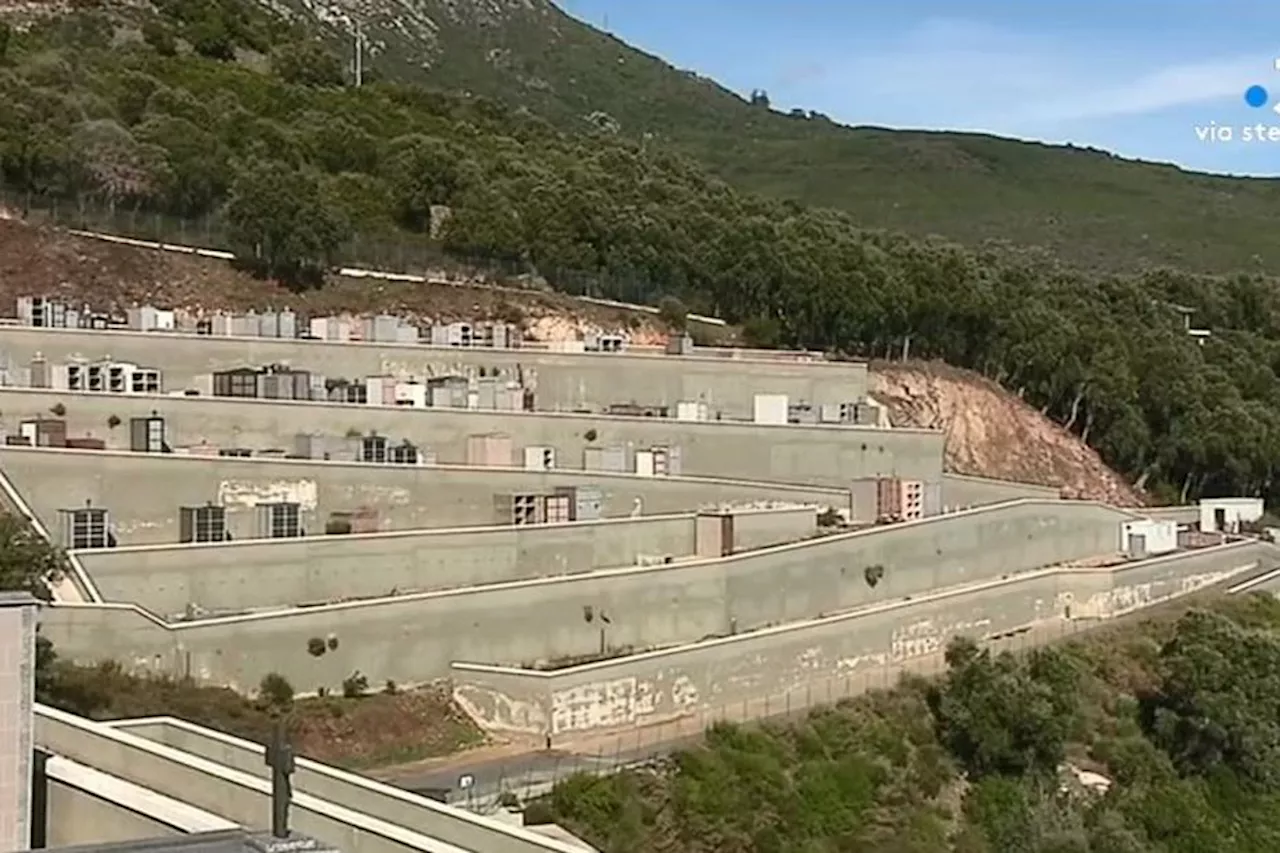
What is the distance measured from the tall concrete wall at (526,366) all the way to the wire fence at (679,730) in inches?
358

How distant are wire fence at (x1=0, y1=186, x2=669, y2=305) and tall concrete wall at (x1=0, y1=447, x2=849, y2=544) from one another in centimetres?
1694

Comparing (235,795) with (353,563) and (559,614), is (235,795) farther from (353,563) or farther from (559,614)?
(559,614)

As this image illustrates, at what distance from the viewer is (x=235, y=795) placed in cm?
1395

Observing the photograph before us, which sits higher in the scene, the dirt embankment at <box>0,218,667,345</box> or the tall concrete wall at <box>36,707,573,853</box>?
the dirt embankment at <box>0,218,667,345</box>

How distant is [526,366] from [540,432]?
4.62 metres

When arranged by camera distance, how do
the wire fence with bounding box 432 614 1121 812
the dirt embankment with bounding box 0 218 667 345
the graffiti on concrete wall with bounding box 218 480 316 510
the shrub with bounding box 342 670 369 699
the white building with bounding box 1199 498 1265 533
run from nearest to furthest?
1. the wire fence with bounding box 432 614 1121 812
2. the shrub with bounding box 342 670 369 699
3. the graffiti on concrete wall with bounding box 218 480 316 510
4. the dirt embankment with bounding box 0 218 667 345
5. the white building with bounding box 1199 498 1265 533

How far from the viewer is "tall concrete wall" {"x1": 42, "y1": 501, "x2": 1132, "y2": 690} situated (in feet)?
71.8

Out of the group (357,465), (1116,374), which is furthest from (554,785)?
(1116,374)

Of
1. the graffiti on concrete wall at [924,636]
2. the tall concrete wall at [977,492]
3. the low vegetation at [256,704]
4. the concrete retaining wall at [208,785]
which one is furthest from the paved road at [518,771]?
the tall concrete wall at [977,492]

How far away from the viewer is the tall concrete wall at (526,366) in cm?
3278

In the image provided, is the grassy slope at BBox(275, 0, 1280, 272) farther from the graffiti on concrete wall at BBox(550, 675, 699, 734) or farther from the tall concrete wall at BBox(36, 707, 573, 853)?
the tall concrete wall at BBox(36, 707, 573, 853)

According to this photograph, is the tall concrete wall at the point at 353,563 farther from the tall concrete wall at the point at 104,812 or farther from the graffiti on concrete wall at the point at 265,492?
the tall concrete wall at the point at 104,812

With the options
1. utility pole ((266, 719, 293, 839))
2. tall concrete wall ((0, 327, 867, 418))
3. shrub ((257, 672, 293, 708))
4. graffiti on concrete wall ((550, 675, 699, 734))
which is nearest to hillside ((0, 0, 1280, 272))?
tall concrete wall ((0, 327, 867, 418))

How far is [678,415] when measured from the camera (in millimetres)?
37188
